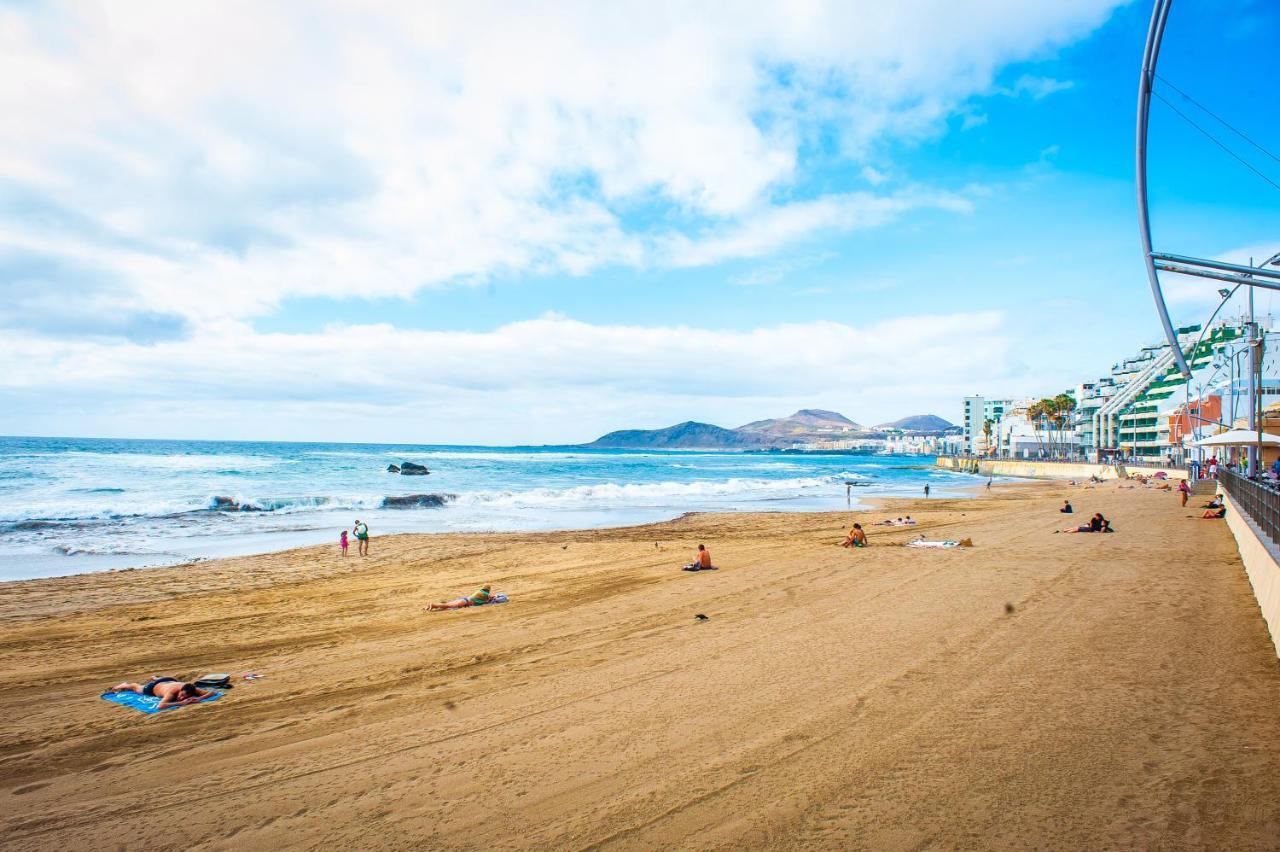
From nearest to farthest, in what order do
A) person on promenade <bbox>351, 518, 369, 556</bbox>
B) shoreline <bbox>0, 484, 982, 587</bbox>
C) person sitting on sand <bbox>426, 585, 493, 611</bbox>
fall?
person sitting on sand <bbox>426, 585, 493, 611</bbox> < shoreline <bbox>0, 484, 982, 587</bbox> < person on promenade <bbox>351, 518, 369, 556</bbox>

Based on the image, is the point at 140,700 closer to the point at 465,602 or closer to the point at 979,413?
the point at 465,602

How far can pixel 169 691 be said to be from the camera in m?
6.69

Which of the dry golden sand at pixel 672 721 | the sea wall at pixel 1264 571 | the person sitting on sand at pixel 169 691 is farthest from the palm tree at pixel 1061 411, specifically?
the person sitting on sand at pixel 169 691

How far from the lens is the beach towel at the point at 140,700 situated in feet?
21.6

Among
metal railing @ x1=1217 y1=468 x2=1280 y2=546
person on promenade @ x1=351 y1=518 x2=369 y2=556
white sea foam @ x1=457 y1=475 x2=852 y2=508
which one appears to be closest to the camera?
metal railing @ x1=1217 y1=468 x2=1280 y2=546

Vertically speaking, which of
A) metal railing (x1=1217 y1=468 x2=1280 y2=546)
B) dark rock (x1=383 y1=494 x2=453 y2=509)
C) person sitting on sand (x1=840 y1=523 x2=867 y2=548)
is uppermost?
metal railing (x1=1217 y1=468 x2=1280 y2=546)

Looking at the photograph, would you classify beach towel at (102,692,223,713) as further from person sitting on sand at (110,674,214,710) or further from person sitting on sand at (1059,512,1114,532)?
person sitting on sand at (1059,512,1114,532)

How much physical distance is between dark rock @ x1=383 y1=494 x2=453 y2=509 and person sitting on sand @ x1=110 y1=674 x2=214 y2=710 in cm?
2928

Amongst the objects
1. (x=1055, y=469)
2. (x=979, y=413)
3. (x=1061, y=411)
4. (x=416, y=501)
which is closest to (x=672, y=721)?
(x=416, y=501)

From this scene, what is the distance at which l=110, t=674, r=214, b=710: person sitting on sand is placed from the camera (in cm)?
667

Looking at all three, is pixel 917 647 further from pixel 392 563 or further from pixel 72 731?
pixel 392 563

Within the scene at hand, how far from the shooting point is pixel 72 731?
20.1ft

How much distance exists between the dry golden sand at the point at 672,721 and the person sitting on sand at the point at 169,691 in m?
0.25

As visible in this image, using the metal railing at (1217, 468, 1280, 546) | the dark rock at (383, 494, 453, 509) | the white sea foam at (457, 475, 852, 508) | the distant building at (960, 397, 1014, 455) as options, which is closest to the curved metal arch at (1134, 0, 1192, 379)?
the metal railing at (1217, 468, 1280, 546)
